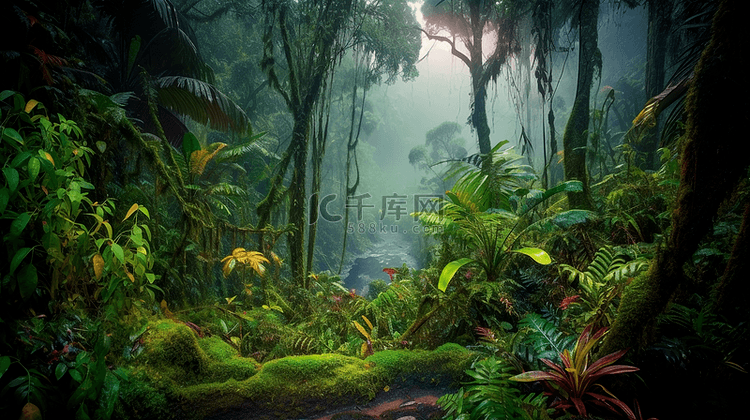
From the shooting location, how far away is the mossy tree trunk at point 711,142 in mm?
1191

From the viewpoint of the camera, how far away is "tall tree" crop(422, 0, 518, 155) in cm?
634

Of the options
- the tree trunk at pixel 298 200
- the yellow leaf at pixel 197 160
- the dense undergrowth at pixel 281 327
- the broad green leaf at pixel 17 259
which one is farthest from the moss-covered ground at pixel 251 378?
the tree trunk at pixel 298 200

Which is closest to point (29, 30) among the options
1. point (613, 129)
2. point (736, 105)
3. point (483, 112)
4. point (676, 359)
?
point (736, 105)

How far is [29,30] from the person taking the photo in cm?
188

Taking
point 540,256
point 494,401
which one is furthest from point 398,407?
point 540,256

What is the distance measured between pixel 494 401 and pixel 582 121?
15.0ft

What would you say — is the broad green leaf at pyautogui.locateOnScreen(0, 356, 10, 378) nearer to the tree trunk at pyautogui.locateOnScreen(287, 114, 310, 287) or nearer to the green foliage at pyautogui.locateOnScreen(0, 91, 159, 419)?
the green foliage at pyautogui.locateOnScreen(0, 91, 159, 419)

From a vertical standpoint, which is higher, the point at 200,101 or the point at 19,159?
the point at 200,101

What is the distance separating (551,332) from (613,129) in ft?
71.0

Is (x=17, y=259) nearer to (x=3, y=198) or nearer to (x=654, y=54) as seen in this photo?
(x=3, y=198)

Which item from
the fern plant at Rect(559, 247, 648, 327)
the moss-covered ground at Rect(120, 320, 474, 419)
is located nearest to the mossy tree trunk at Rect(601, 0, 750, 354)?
the fern plant at Rect(559, 247, 648, 327)

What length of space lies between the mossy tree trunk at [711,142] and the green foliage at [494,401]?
838 millimetres

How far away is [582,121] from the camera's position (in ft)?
14.3

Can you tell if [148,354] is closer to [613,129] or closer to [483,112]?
[483,112]
